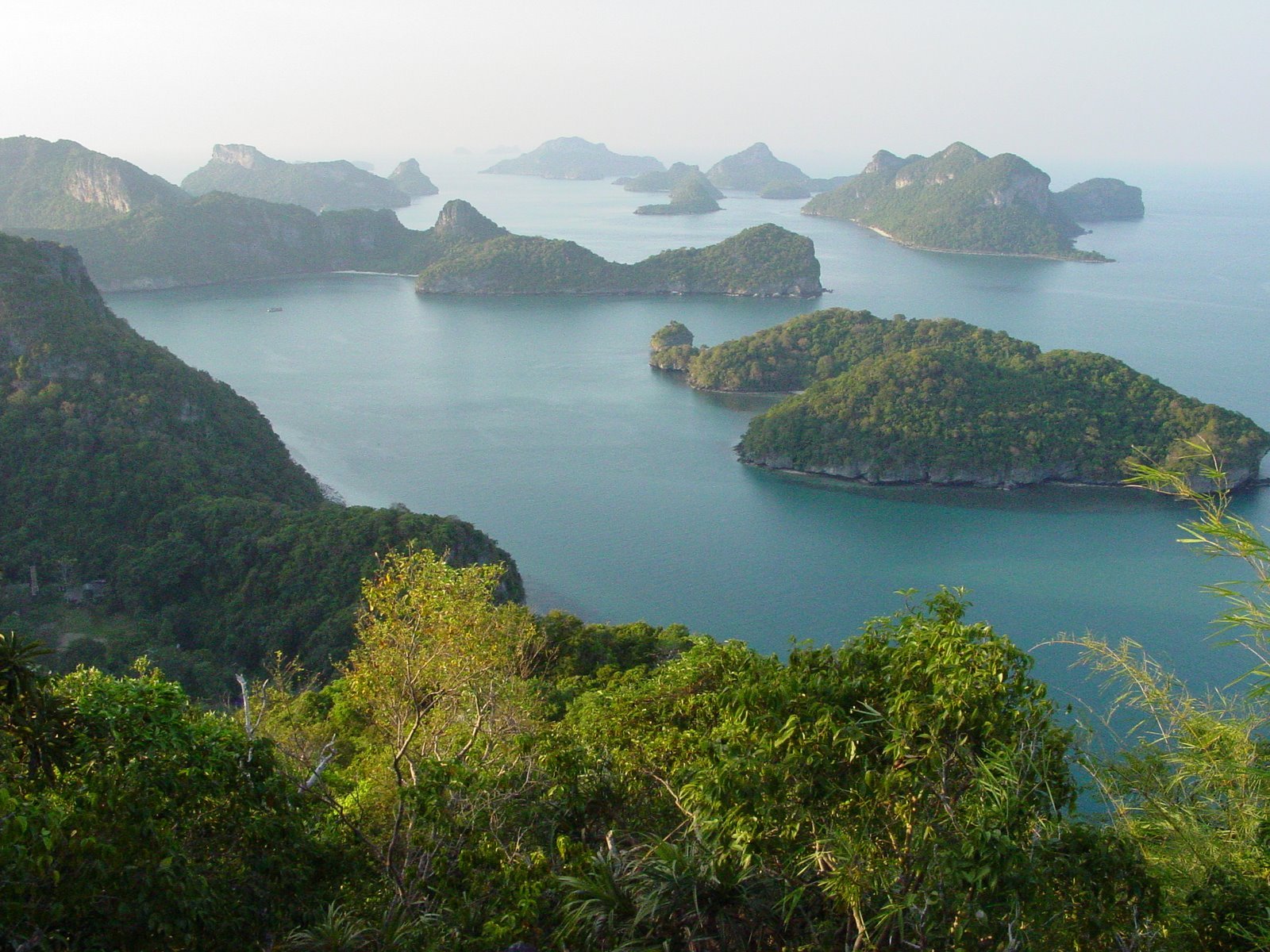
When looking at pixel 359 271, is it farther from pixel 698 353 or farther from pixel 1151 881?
pixel 1151 881

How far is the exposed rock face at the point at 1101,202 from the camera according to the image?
396 feet

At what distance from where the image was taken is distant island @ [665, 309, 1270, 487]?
3544 cm

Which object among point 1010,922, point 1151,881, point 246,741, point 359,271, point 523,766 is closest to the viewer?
point 1010,922

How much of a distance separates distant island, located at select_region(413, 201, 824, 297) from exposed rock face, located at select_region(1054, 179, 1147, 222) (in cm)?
6126

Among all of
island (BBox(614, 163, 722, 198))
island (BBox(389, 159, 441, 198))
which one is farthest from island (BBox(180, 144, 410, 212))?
island (BBox(614, 163, 722, 198))

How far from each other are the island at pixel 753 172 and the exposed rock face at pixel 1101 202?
57702 millimetres

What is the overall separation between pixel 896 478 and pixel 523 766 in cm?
3095

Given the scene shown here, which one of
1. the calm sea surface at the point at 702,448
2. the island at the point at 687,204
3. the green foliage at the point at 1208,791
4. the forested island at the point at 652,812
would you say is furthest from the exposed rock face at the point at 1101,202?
the forested island at the point at 652,812

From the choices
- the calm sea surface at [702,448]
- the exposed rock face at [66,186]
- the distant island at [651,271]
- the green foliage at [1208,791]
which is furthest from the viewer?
the exposed rock face at [66,186]

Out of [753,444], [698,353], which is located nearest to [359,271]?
[698,353]

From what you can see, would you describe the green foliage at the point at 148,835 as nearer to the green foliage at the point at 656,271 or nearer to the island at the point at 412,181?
the green foliage at the point at 656,271

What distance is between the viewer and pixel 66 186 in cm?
9438

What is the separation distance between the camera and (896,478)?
35781 millimetres

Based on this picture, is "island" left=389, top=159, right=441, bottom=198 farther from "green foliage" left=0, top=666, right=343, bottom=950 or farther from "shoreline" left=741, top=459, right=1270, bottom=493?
"green foliage" left=0, top=666, right=343, bottom=950
